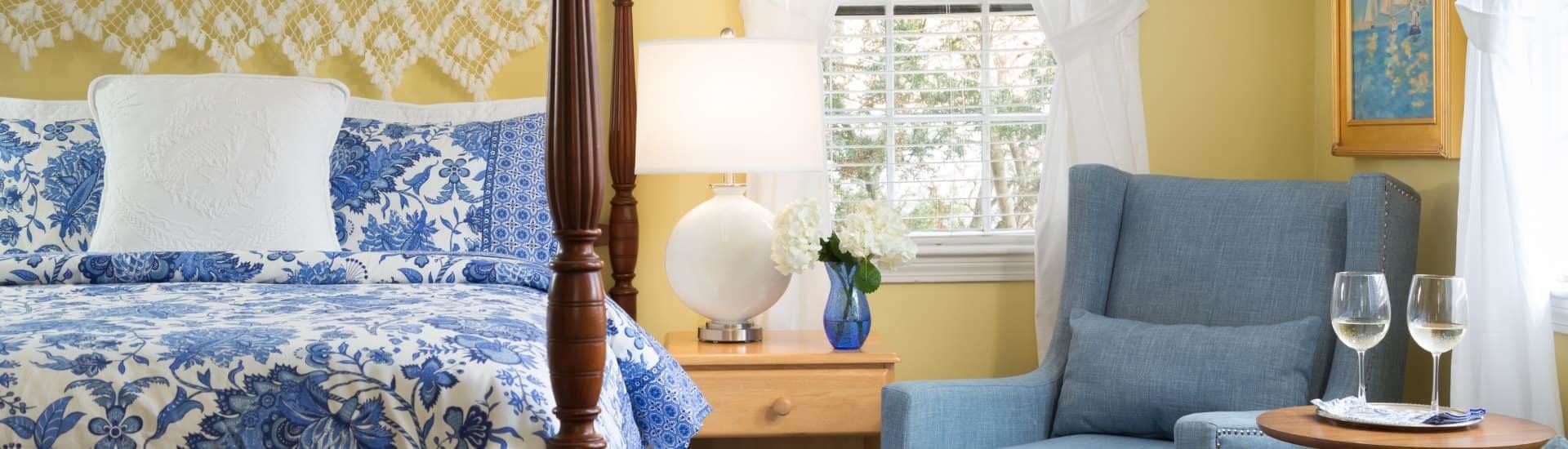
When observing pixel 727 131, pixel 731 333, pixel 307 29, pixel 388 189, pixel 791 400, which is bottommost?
pixel 791 400

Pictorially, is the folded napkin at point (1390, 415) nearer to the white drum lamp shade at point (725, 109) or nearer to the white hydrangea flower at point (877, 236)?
the white hydrangea flower at point (877, 236)

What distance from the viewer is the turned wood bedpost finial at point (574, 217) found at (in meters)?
1.71

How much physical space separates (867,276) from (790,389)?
28cm

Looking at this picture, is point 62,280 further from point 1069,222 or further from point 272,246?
point 1069,222

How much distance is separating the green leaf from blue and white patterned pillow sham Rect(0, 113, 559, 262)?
0.62 meters

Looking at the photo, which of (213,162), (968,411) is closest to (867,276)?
(968,411)

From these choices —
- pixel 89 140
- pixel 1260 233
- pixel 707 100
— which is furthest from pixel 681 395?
pixel 89 140

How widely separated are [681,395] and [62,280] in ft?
3.46

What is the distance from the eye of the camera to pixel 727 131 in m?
2.98

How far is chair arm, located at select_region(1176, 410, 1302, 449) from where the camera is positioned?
2252 millimetres

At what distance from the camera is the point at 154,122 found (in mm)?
2916

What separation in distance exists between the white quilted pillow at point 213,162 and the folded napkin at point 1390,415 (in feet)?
6.15

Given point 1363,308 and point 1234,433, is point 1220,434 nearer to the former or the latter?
point 1234,433

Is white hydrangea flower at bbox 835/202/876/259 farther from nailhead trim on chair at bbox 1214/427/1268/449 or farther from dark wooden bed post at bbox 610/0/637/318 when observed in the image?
nailhead trim on chair at bbox 1214/427/1268/449
